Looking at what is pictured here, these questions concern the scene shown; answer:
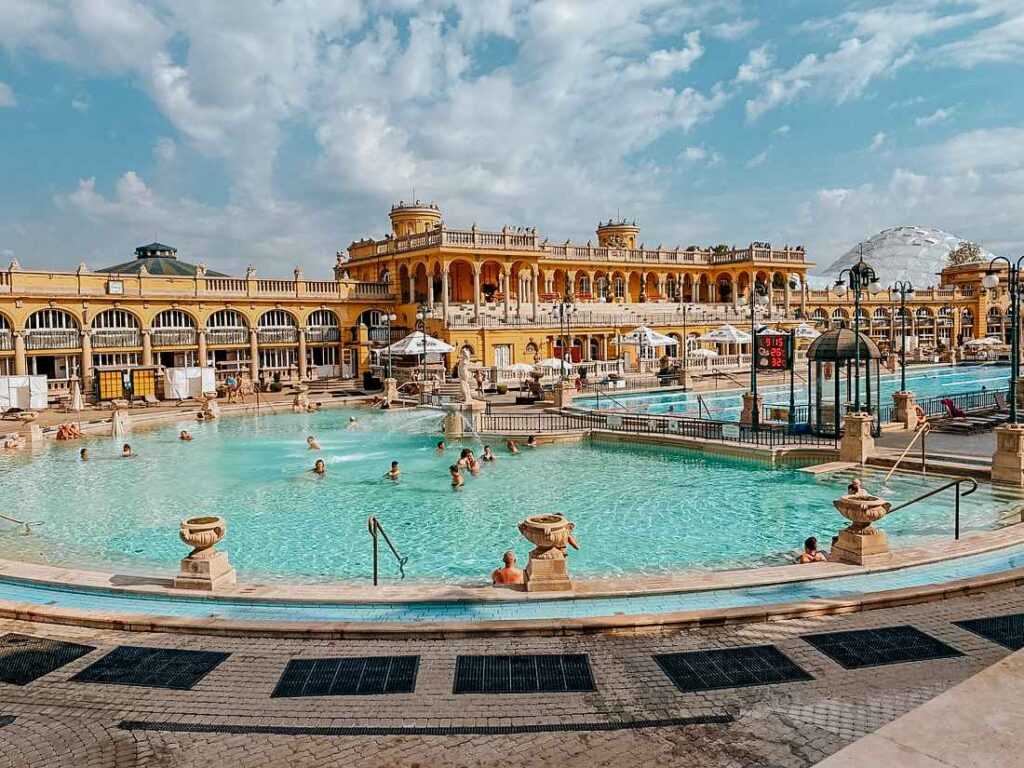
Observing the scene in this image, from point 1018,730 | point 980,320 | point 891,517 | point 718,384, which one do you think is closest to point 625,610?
point 1018,730

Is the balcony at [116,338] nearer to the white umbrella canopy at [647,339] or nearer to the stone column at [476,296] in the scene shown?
the stone column at [476,296]

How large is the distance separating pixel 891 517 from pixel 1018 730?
40.5ft

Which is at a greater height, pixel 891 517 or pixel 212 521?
pixel 212 521

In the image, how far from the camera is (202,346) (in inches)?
1740

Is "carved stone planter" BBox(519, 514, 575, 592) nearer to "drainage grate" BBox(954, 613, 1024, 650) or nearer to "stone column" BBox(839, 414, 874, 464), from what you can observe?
"drainage grate" BBox(954, 613, 1024, 650)

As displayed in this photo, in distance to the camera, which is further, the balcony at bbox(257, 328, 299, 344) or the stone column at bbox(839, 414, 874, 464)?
the balcony at bbox(257, 328, 299, 344)

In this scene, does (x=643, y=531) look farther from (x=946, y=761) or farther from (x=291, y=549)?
(x=946, y=761)

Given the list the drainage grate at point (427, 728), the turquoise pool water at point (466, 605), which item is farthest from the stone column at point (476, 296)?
the drainage grate at point (427, 728)

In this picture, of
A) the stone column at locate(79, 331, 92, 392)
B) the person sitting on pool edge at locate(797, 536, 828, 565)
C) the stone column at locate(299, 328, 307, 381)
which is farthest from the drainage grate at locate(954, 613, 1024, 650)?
the stone column at locate(299, 328, 307, 381)

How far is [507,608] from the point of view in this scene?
31.8 feet

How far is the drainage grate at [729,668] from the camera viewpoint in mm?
7391

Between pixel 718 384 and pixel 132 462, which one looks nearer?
pixel 132 462

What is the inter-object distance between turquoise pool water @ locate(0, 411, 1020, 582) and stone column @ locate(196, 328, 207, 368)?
17.1m

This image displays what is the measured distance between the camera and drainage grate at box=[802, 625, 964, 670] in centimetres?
779
